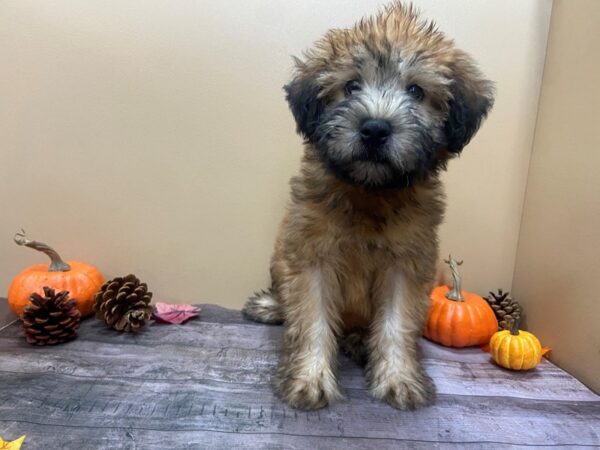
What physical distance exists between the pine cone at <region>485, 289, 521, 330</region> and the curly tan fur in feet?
2.36

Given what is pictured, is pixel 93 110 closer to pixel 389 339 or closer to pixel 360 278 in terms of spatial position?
pixel 360 278

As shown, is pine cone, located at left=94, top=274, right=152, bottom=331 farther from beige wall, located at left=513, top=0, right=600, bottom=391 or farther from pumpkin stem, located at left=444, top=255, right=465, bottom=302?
beige wall, located at left=513, top=0, right=600, bottom=391

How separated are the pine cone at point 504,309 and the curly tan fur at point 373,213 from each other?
718 mm

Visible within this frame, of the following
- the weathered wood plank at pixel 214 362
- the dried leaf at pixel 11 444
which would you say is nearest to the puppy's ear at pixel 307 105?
the weathered wood plank at pixel 214 362

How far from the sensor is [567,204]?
244 centimetres

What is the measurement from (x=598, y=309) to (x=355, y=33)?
5.22ft

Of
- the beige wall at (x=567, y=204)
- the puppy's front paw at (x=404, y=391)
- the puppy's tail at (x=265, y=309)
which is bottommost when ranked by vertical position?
the puppy's front paw at (x=404, y=391)

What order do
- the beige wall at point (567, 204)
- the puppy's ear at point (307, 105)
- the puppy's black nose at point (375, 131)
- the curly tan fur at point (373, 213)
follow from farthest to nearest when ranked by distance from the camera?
the beige wall at point (567, 204)
the puppy's ear at point (307, 105)
the curly tan fur at point (373, 213)
the puppy's black nose at point (375, 131)

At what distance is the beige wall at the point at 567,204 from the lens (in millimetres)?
2252

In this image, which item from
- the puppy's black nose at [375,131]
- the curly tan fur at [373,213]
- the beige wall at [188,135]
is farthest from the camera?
the beige wall at [188,135]

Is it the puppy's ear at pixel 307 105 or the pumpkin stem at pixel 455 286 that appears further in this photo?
the pumpkin stem at pixel 455 286

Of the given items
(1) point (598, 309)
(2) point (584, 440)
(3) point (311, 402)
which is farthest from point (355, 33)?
(2) point (584, 440)

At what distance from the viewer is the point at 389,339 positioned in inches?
82.8

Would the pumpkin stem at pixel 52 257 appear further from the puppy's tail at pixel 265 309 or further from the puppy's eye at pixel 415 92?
the puppy's eye at pixel 415 92
